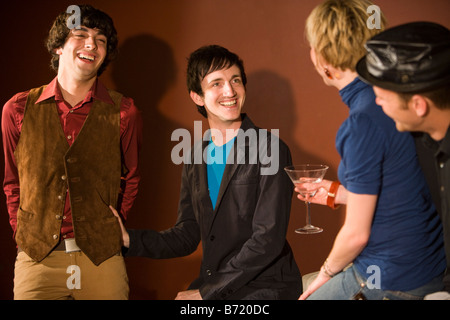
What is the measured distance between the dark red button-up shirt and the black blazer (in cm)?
37

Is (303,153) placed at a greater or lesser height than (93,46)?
lesser

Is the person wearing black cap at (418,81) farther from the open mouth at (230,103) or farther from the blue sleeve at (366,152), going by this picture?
the open mouth at (230,103)

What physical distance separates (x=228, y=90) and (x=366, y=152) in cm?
98

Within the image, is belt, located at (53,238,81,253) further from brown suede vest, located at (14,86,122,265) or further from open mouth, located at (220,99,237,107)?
open mouth, located at (220,99,237,107)

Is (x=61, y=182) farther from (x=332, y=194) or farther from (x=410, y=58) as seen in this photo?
(x=410, y=58)

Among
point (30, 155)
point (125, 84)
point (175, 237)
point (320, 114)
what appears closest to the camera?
point (30, 155)

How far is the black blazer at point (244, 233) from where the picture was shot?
2543mm

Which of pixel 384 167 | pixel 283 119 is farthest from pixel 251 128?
pixel 384 167

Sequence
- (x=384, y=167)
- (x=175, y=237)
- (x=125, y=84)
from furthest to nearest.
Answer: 1. (x=125, y=84)
2. (x=175, y=237)
3. (x=384, y=167)

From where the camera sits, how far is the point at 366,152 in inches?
77.8

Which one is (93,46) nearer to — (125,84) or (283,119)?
(125,84)

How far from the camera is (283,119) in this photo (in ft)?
10.4

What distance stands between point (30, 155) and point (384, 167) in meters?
1.76

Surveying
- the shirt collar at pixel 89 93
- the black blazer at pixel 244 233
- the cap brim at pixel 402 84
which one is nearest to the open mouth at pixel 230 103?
the black blazer at pixel 244 233
